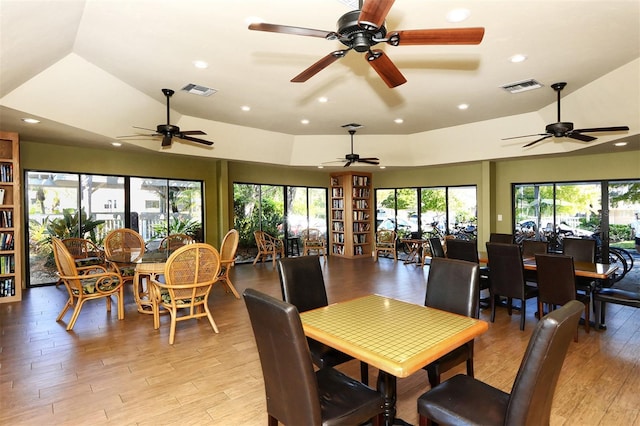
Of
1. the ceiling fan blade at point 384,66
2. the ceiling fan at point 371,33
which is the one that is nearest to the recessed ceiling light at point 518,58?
the ceiling fan blade at point 384,66

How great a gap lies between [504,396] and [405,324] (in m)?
0.61

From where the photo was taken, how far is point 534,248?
544cm

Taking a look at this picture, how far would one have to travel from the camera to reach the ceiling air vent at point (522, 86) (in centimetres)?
466

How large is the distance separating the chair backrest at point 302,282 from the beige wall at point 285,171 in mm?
5430

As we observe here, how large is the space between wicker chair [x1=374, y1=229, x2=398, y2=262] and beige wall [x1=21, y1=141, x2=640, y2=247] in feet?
4.93

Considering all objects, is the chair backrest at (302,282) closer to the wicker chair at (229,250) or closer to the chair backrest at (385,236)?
the wicker chair at (229,250)

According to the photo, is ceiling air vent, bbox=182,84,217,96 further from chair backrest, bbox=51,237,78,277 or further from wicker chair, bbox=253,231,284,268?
wicker chair, bbox=253,231,284,268

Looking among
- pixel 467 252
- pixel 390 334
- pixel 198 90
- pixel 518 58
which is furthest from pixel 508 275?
pixel 198 90

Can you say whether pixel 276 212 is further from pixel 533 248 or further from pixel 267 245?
pixel 533 248

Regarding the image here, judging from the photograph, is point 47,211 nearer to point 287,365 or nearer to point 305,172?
point 305,172

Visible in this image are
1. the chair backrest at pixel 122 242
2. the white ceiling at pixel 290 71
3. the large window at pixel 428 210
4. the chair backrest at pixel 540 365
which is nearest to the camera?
the chair backrest at pixel 540 365

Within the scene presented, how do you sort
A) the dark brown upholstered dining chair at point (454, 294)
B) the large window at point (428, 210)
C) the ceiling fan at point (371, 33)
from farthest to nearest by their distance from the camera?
the large window at point (428, 210), the dark brown upholstered dining chair at point (454, 294), the ceiling fan at point (371, 33)

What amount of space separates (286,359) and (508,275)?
3.58 meters

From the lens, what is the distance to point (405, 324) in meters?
2.08
